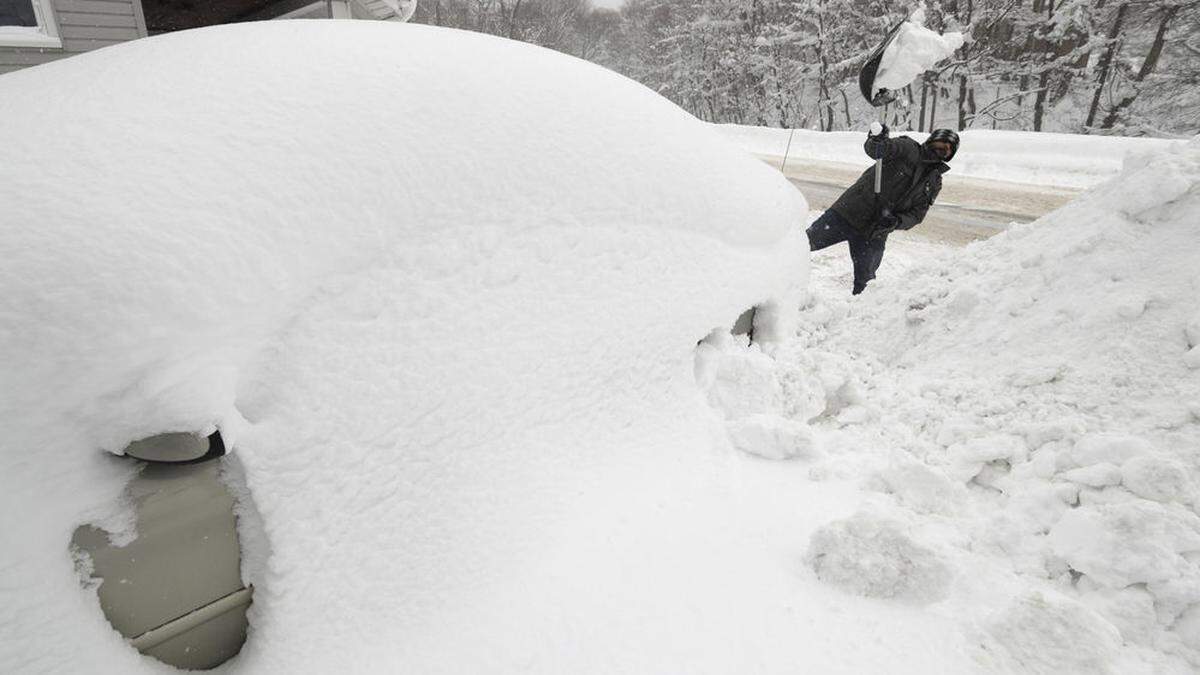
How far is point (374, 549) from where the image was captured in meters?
1.24

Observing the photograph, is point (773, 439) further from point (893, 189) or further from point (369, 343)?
point (893, 189)

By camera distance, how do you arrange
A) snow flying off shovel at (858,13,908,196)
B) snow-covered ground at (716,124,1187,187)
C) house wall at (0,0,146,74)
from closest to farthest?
snow flying off shovel at (858,13,908,196) → house wall at (0,0,146,74) → snow-covered ground at (716,124,1187,187)

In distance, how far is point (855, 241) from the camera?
4531 mm

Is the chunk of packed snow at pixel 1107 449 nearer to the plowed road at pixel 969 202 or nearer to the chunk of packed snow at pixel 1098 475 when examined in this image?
the chunk of packed snow at pixel 1098 475

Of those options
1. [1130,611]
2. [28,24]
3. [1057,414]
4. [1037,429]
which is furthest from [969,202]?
[28,24]

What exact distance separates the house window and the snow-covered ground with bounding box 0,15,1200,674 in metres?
5.89

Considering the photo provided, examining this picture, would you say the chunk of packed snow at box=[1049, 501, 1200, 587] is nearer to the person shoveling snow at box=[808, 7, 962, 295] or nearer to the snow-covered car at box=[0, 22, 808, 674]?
the snow-covered car at box=[0, 22, 808, 674]

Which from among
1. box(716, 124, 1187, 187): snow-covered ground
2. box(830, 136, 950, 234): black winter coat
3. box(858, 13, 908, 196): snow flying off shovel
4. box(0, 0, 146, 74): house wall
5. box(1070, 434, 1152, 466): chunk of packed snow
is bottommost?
box(716, 124, 1187, 187): snow-covered ground

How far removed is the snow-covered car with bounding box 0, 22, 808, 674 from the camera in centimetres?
96

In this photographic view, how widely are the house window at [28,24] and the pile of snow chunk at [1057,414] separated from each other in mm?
7615

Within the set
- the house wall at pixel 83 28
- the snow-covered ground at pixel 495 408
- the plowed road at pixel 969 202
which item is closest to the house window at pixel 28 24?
the house wall at pixel 83 28

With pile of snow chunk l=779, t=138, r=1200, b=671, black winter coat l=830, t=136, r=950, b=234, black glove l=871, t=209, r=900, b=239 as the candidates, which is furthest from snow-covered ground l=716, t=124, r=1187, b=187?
pile of snow chunk l=779, t=138, r=1200, b=671

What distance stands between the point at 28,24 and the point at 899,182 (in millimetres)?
8222

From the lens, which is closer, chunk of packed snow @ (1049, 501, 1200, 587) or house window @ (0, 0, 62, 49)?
chunk of packed snow @ (1049, 501, 1200, 587)
